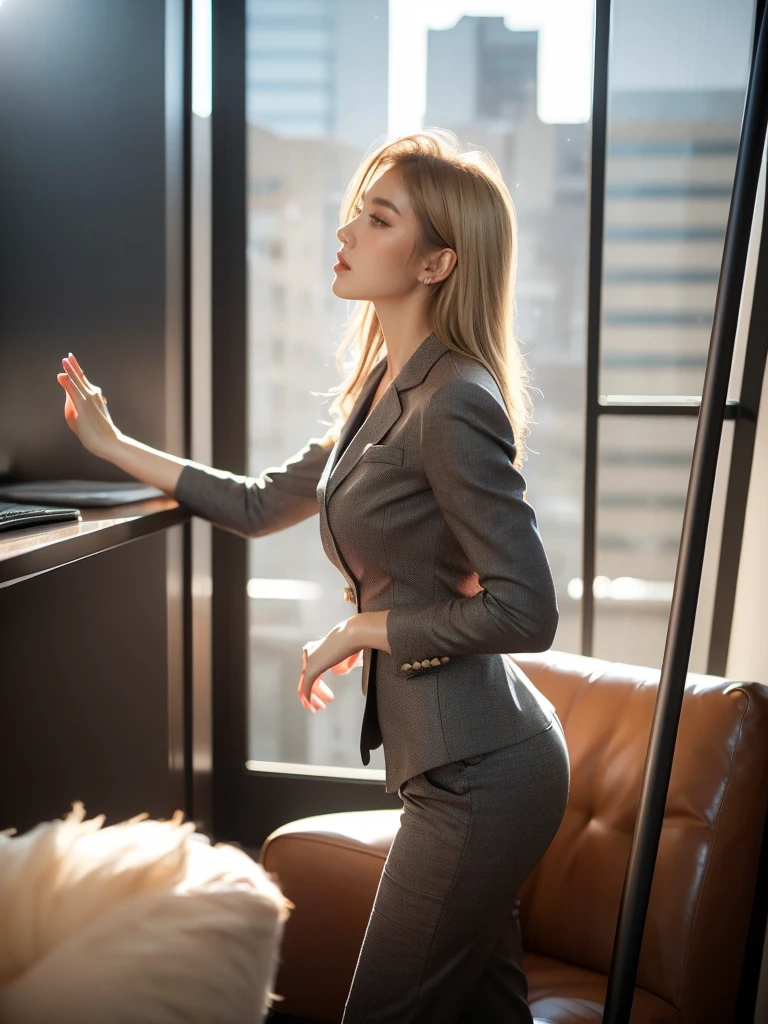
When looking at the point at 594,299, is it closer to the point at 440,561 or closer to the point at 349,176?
the point at 349,176

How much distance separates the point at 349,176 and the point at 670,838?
172cm

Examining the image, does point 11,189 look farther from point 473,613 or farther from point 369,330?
point 473,613

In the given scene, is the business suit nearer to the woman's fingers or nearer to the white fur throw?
the woman's fingers

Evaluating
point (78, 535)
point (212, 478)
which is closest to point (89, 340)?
point (212, 478)

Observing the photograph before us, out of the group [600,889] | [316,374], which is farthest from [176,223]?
[600,889]

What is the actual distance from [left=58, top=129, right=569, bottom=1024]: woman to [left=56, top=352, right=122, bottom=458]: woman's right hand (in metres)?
0.54

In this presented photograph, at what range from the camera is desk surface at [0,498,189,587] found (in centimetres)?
131

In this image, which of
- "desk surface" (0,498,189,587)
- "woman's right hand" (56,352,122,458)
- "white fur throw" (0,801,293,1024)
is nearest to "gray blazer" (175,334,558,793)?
"desk surface" (0,498,189,587)

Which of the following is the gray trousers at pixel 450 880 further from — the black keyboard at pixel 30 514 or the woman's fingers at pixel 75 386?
the woman's fingers at pixel 75 386

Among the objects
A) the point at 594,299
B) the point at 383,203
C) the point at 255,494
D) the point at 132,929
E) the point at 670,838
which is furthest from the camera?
the point at 594,299

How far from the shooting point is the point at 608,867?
1875 mm

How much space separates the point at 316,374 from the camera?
2.63m

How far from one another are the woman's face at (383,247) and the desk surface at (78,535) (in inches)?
21.3

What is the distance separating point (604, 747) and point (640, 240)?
1219 mm
